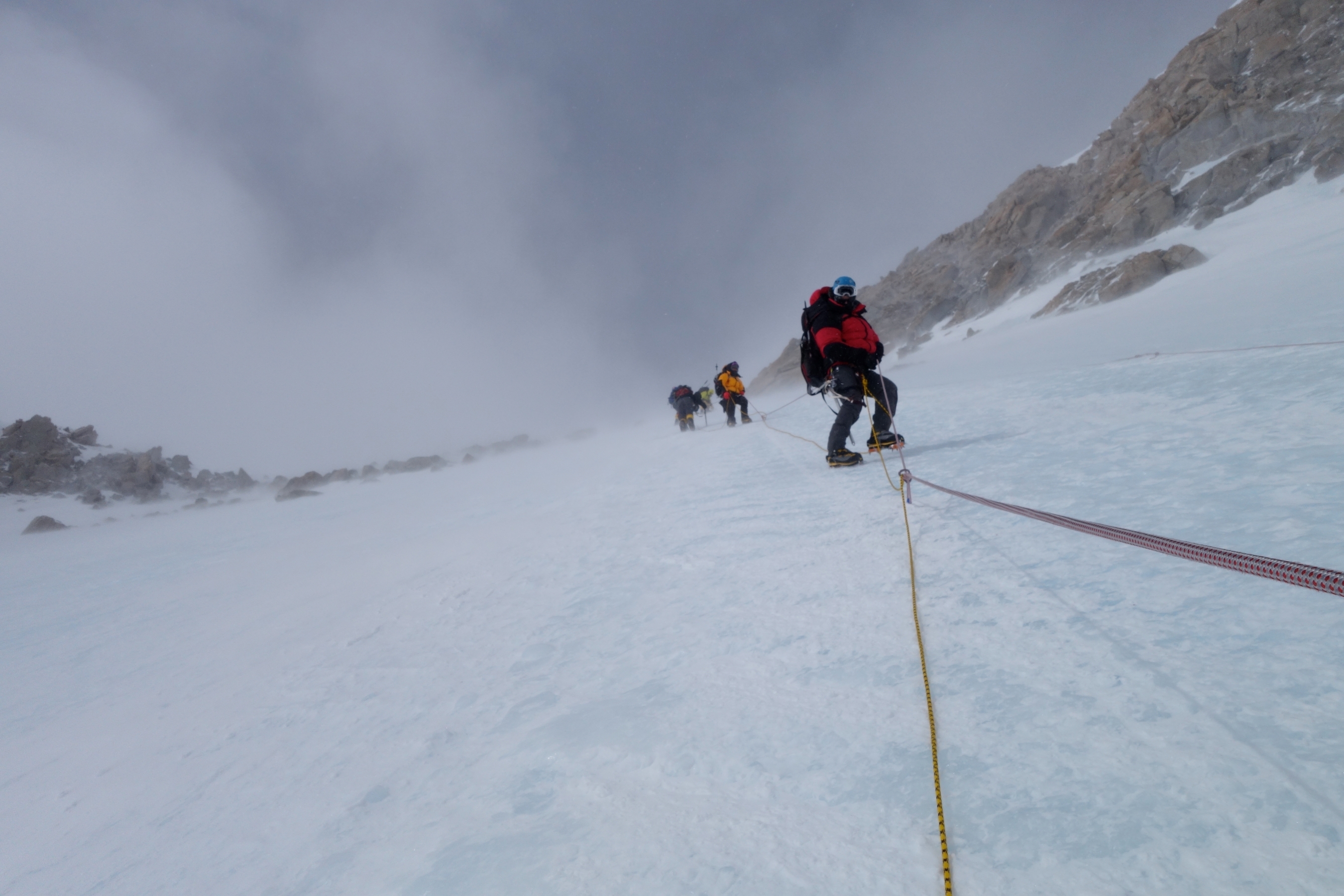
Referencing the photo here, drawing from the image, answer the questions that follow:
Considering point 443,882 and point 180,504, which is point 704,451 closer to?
point 443,882

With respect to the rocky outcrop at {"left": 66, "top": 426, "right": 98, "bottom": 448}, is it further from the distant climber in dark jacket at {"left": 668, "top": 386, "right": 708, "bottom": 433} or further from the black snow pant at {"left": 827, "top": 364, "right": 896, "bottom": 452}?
the black snow pant at {"left": 827, "top": 364, "right": 896, "bottom": 452}

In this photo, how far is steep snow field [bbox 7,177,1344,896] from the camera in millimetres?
1266

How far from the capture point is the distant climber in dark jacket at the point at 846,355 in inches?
218

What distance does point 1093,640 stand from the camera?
183 centimetres

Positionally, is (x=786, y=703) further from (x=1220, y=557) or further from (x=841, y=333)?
(x=841, y=333)

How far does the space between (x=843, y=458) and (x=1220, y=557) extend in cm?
401

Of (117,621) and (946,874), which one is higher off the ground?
(946,874)

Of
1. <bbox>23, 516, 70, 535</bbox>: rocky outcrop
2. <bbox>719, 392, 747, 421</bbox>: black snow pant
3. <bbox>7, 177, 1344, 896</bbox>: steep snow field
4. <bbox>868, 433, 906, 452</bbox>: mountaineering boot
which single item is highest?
<bbox>719, 392, 747, 421</bbox>: black snow pant

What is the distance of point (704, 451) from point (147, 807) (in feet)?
27.9

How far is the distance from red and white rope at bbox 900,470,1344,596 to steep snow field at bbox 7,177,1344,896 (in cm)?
12

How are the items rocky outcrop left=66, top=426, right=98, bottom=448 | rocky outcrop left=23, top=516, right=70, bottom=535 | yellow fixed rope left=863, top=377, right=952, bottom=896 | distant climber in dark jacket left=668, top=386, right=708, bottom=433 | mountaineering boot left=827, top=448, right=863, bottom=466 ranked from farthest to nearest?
rocky outcrop left=66, top=426, right=98, bottom=448
rocky outcrop left=23, top=516, right=70, bottom=535
distant climber in dark jacket left=668, top=386, right=708, bottom=433
mountaineering boot left=827, top=448, right=863, bottom=466
yellow fixed rope left=863, top=377, right=952, bottom=896

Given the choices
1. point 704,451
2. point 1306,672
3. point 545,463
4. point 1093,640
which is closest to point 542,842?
point 1093,640

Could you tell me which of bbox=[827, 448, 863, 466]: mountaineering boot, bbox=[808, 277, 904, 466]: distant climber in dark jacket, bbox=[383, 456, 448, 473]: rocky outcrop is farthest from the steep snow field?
bbox=[383, 456, 448, 473]: rocky outcrop

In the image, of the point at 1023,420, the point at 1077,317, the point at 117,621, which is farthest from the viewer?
the point at 1077,317
